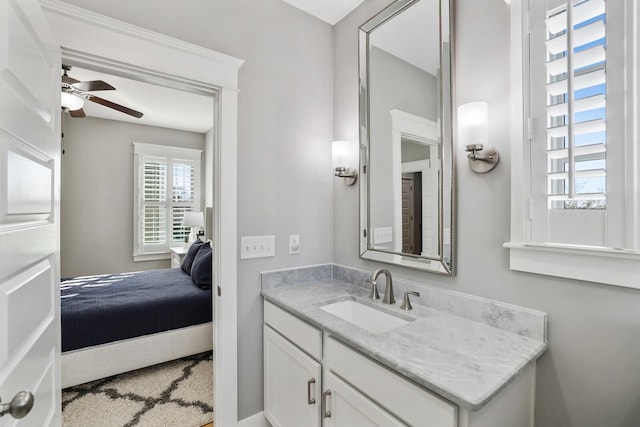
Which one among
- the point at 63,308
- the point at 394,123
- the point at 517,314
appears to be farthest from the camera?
the point at 63,308

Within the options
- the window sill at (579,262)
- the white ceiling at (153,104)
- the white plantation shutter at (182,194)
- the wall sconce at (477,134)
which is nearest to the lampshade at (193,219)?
the white plantation shutter at (182,194)

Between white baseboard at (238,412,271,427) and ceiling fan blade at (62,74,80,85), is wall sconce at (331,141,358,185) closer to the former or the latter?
white baseboard at (238,412,271,427)

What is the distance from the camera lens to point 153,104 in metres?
3.77

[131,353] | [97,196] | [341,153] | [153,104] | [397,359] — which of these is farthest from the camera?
[97,196]

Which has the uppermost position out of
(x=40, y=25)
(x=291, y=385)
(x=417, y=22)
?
(x=417, y=22)

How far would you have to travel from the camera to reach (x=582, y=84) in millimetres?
1024

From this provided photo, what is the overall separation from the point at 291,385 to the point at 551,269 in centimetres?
126

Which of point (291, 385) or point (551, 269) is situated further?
point (291, 385)

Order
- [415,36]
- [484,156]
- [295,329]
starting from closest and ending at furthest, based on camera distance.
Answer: [484,156] → [295,329] → [415,36]

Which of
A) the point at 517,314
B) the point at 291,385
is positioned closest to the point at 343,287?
the point at 291,385

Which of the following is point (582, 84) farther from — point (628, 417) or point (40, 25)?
point (40, 25)

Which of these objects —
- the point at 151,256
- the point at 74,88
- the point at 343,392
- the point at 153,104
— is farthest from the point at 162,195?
the point at 343,392

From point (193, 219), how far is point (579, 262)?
15.4 feet

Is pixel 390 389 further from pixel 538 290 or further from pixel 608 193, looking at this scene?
pixel 608 193
